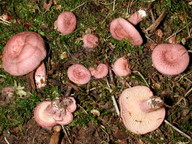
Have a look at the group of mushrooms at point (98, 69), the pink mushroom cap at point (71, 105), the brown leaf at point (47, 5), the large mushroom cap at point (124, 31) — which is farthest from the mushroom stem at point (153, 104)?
the brown leaf at point (47, 5)

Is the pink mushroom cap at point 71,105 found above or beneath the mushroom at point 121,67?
beneath

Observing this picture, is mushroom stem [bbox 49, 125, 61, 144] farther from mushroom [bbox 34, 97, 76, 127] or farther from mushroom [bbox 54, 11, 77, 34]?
mushroom [bbox 54, 11, 77, 34]

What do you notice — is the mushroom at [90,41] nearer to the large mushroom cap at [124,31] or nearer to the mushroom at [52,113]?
the large mushroom cap at [124,31]

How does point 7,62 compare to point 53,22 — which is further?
point 53,22

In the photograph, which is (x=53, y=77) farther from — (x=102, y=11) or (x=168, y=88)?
(x=168, y=88)

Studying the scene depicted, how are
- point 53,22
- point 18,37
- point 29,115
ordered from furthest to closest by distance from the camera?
point 53,22, point 29,115, point 18,37

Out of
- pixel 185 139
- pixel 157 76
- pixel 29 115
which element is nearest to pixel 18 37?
pixel 29 115
